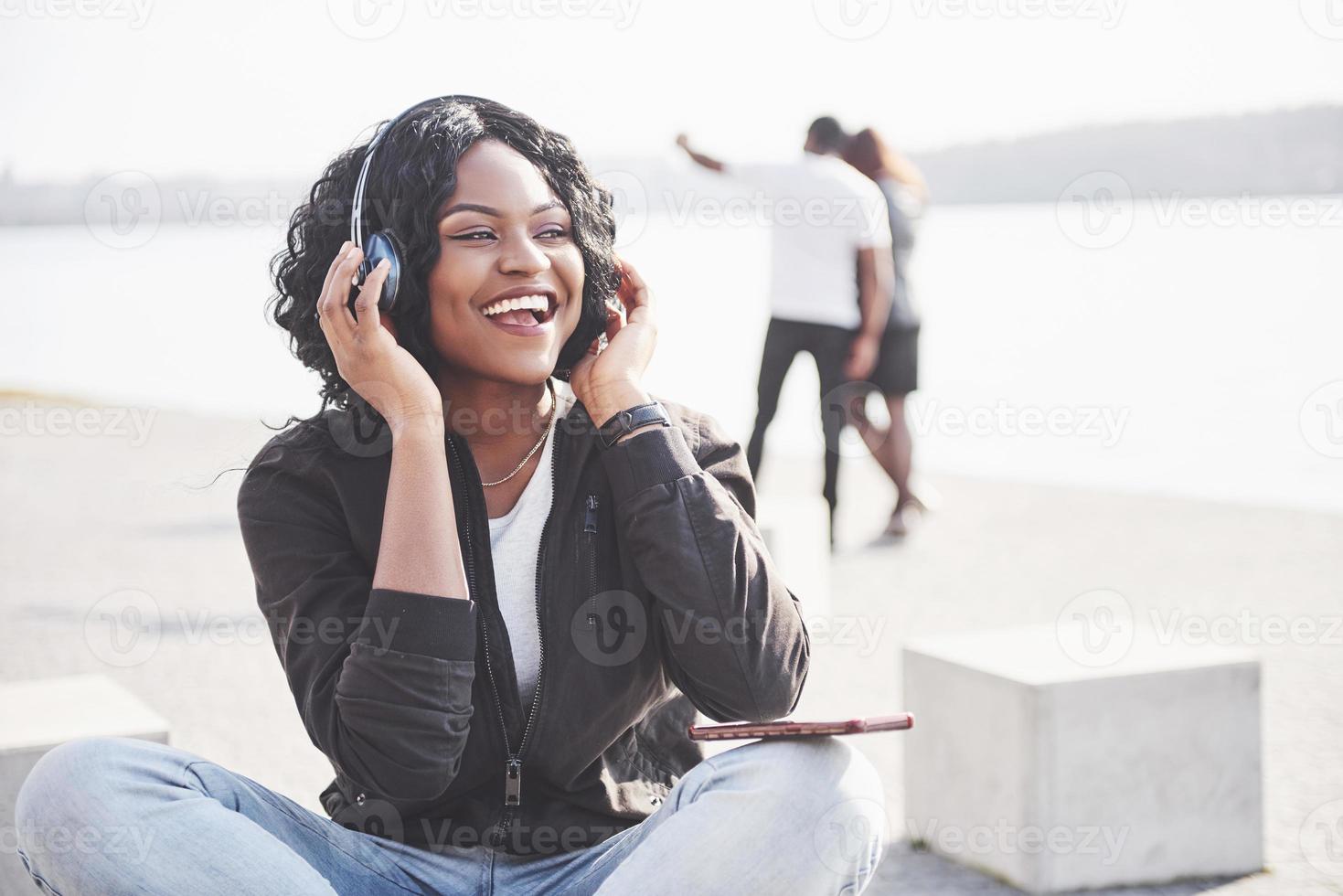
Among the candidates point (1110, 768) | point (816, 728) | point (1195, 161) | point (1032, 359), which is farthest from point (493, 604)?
point (1195, 161)

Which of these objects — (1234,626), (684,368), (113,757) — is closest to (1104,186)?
(1234,626)

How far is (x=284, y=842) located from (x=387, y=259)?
3.22ft

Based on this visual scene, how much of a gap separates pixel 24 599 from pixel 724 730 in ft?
19.3

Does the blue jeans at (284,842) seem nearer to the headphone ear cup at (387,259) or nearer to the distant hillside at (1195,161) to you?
the headphone ear cup at (387,259)

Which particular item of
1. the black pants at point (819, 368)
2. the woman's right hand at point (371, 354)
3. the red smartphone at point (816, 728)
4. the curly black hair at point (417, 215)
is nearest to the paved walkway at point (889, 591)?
the black pants at point (819, 368)

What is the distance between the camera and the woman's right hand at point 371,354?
97.3 inches

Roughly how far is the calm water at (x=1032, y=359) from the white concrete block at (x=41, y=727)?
119 cm

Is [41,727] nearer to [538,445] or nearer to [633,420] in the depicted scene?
[538,445]

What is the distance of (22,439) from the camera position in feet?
43.8

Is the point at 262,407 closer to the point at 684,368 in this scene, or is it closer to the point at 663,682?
the point at 684,368

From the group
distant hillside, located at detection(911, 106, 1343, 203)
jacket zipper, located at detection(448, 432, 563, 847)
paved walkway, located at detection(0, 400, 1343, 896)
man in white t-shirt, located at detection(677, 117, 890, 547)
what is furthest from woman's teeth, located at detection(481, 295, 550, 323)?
distant hillside, located at detection(911, 106, 1343, 203)

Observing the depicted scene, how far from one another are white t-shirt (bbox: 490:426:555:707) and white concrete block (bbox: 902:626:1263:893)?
1483 millimetres

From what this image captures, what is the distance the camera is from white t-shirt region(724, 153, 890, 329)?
711 centimetres

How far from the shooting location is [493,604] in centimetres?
243
